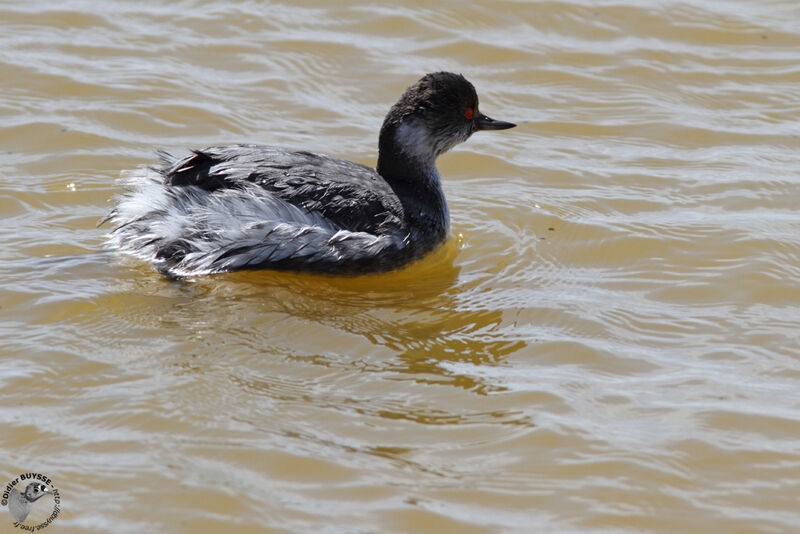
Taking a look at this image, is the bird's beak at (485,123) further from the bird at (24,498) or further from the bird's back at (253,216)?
the bird at (24,498)

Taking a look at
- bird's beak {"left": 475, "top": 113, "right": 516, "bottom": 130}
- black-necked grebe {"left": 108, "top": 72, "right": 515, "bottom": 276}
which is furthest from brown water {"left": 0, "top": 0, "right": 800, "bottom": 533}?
bird's beak {"left": 475, "top": 113, "right": 516, "bottom": 130}

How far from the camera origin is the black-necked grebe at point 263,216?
5.97 metres

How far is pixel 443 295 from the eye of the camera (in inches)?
245

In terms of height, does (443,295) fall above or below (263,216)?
below

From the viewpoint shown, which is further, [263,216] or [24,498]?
[263,216]

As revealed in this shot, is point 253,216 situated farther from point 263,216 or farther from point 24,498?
point 24,498

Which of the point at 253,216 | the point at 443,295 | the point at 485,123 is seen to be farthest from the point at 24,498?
the point at 485,123

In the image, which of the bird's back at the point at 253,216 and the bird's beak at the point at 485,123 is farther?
the bird's beak at the point at 485,123

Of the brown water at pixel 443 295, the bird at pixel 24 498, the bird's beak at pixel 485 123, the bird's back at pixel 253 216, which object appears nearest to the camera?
the bird at pixel 24 498

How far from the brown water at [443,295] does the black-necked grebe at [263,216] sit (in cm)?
17

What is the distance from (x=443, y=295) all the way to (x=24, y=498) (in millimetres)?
2701

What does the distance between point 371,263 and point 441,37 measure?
3.52 metres

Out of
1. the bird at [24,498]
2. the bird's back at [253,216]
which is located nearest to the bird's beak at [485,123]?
the bird's back at [253,216]

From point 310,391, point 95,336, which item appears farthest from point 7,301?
point 310,391
